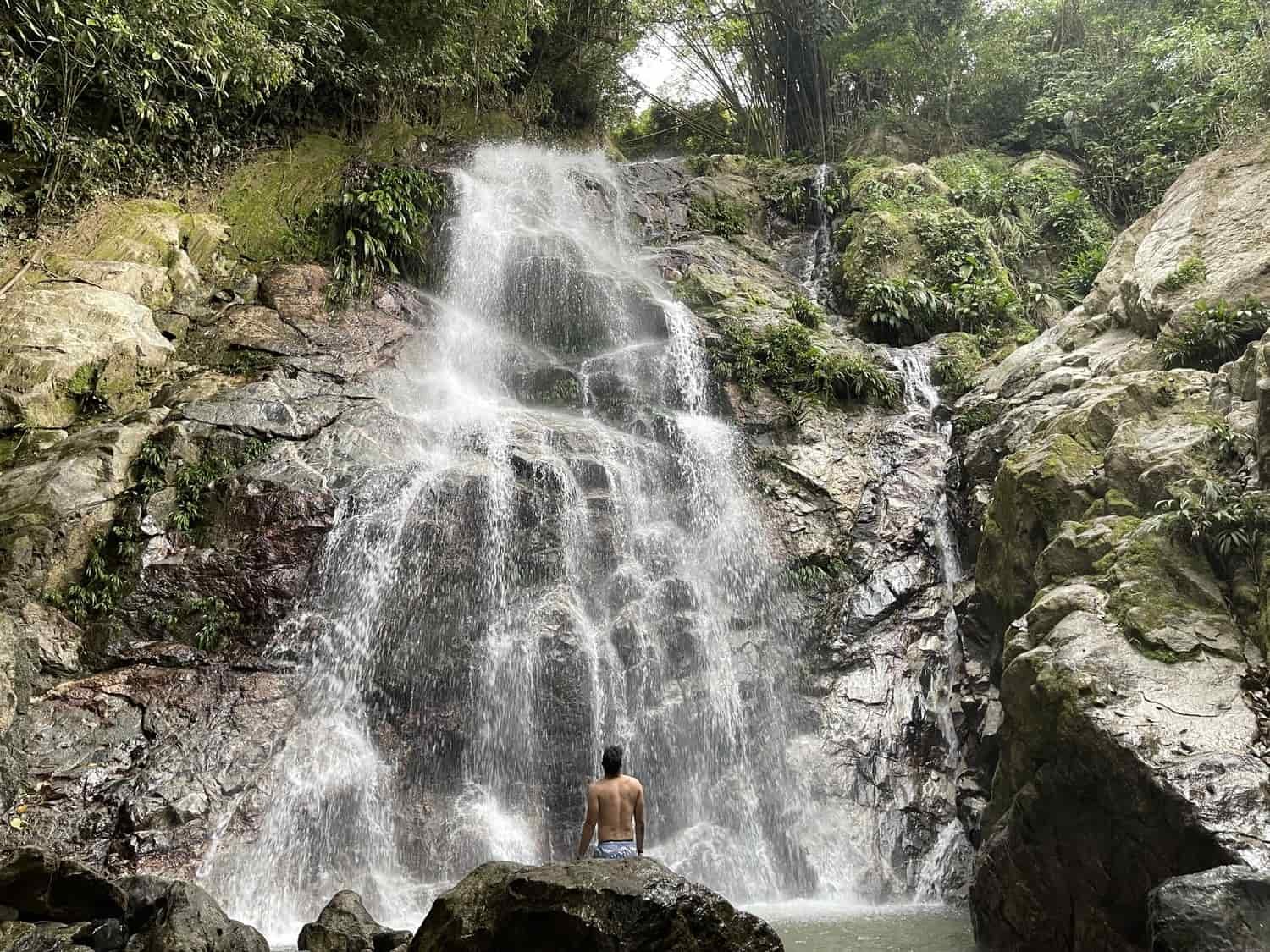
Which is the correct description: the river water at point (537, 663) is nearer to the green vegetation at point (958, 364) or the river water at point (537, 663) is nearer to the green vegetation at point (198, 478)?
the green vegetation at point (958, 364)

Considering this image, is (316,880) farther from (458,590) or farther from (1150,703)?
(1150,703)

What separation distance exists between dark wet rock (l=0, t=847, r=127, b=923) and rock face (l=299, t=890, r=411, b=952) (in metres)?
1.40

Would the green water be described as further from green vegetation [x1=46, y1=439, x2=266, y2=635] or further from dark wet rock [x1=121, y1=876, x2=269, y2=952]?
green vegetation [x1=46, y1=439, x2=266, y2=635]

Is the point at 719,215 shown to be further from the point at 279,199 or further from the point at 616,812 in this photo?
the point at 616,812

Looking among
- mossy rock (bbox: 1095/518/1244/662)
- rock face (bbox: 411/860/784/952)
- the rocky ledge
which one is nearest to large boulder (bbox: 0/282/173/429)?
the rocky ledge

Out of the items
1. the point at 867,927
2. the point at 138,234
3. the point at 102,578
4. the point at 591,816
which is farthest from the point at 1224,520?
the point at 138,234

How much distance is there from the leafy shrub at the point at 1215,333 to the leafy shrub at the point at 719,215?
11249 millimetres

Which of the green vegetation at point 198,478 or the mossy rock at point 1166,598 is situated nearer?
the mossy rock at point 1166,598

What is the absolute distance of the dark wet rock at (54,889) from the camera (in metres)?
6.10

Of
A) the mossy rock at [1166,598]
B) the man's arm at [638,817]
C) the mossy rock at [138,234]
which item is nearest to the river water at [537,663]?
the man's arm at [638,817]

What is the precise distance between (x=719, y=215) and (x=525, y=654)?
44.3 feet

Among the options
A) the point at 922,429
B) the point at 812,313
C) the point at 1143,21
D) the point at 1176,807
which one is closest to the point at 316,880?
the point at 1176,807

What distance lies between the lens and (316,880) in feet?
27.1

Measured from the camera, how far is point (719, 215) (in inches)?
795
